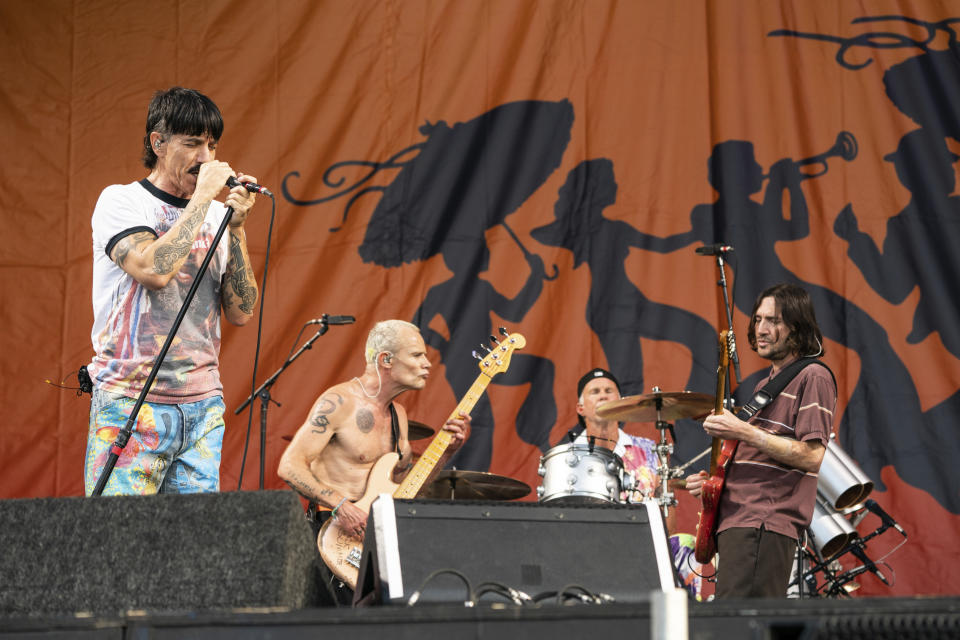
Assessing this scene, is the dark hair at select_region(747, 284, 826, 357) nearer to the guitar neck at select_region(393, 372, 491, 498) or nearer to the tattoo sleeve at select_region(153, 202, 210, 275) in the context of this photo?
the guitar neck at select_region(393, 372, 491, 498)

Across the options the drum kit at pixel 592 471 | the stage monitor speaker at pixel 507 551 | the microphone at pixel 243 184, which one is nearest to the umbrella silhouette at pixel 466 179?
the drum kit at pixel 592 471

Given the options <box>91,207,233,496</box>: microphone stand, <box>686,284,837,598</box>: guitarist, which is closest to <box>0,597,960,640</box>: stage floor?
<box>91,207,233,496</box>: microphone stand

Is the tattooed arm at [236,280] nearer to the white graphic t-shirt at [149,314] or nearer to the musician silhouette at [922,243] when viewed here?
the white graphic t-shirt at [149,314]

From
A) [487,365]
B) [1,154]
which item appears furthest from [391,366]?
[1,154]

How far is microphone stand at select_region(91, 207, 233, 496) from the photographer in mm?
2578

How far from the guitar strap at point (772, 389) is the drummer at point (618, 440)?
163cm

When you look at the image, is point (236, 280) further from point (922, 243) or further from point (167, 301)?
point (922, 243)

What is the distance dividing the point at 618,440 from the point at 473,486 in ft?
3.51

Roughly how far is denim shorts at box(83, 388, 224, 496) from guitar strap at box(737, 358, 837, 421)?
197 cm

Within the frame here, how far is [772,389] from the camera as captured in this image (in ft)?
12.6

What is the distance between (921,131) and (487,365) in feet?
9.54

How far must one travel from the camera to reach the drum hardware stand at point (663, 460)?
5.22 metres

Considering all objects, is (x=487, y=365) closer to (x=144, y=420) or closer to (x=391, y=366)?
(x=391, y=366)

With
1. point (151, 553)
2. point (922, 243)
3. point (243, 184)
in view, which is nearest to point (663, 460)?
point (922, 243)
